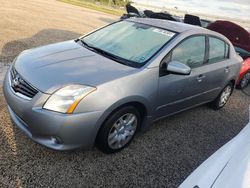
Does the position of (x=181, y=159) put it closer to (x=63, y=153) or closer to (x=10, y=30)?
(x=63, y=153)

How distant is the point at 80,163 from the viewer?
133 inches

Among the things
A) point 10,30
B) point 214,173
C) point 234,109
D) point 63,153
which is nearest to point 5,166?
point 63,153

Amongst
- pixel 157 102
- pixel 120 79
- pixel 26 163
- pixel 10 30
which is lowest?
pixel 10 30

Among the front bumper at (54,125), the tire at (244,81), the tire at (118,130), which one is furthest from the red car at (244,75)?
the front bumper at (54,125)

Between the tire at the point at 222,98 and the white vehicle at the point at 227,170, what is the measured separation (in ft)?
10.5

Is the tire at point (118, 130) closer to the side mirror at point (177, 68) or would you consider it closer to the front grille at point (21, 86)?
the side mirror at point (177, 68)

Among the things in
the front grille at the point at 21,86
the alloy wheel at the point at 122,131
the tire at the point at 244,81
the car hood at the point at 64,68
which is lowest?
the tire at the point at 244,81

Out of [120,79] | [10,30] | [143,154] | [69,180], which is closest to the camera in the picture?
[69,180]

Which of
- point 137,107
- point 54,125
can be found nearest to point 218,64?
point 137,107

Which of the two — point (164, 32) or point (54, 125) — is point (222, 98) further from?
point (54, 125)

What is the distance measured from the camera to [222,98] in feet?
18.4

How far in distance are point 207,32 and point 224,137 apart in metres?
1.73

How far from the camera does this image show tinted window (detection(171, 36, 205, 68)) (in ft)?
13.3

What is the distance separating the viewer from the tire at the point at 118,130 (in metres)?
3.35
